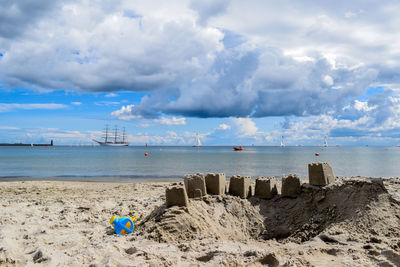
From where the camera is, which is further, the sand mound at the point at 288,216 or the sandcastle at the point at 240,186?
the sandcastle at the point at 240,186

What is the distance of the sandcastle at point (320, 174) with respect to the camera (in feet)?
17.2

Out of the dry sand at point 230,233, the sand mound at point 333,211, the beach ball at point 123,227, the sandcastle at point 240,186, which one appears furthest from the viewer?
the sandcastle at point 240,186

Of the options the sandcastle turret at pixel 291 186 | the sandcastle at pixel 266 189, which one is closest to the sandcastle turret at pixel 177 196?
the sandcastle at pixel 266 189

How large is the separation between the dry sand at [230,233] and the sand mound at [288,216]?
0.05 ft

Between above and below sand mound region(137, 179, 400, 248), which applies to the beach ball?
below

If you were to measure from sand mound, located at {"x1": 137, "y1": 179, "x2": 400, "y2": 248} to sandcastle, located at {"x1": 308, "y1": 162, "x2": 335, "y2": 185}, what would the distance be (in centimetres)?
A: 15

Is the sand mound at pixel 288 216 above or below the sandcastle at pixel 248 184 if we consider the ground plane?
below

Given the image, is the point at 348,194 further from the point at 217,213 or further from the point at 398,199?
the point at 217,213

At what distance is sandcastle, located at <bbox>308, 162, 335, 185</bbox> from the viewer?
524cm

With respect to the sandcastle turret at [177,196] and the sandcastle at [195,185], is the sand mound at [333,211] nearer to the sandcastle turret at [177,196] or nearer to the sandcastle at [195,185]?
the sandcastle at [195,185]

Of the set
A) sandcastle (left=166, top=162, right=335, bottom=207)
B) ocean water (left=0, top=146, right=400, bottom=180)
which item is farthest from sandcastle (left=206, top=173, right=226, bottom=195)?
ocean water (left=0, top=146, right=400, bottom=180)

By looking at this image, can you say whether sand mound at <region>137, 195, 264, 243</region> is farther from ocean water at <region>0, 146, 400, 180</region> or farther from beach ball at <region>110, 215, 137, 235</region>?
ocean water at <region>0, 146, 400, 180</region>

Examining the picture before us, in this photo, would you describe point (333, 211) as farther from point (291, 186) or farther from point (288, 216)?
point (291, 186)

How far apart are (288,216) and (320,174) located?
949 millimetres
